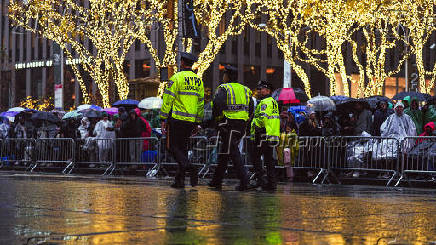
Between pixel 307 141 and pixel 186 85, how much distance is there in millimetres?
6056

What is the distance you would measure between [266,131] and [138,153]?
7.88m

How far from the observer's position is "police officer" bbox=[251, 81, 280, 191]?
1274 cm

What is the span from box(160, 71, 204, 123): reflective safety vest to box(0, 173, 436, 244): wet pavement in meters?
1.59

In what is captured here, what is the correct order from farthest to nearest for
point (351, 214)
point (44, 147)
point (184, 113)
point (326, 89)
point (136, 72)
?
point (326, 89) → point (136, 72) → point (44, 147) → point (184, 113) → point (351, 214)

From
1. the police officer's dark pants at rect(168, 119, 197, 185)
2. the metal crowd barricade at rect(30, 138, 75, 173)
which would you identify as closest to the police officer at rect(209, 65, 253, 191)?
the police officer's dark pants at rect(168, 119, 197, 185)

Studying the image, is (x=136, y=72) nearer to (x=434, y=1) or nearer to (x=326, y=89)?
(x=326, y=89)

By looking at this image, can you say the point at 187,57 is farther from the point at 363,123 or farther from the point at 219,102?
the point at 363,123

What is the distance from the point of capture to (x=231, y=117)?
12219 mm

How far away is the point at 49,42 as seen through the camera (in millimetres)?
66500

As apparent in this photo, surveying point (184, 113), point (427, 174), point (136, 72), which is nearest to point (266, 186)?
point (184, 113)

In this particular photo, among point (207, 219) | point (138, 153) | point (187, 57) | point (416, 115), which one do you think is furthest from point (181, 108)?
point (138, 153)

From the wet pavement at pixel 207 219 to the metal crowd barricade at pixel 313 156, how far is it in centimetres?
631

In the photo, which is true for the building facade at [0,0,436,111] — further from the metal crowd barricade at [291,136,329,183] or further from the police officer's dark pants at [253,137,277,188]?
the police officer's dark pants at [253,137,277,188]

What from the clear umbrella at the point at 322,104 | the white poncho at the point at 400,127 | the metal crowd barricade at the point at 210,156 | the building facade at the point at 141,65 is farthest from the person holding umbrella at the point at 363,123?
the building facade at the point at 141,65
